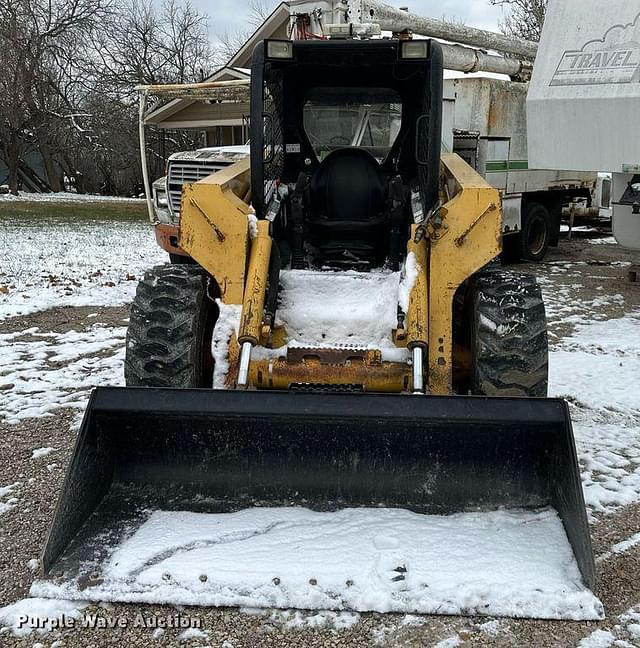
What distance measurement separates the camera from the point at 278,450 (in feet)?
11.1

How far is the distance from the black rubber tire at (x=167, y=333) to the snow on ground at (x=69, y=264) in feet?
14.5

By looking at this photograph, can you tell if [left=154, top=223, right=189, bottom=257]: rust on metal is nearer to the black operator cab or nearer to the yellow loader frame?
the black operator cab

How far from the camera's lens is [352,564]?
2957 millimetres

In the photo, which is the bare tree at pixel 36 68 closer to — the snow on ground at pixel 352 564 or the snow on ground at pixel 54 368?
the snow on ground at pixel 54 368

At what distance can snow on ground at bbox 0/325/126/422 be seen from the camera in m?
5.12

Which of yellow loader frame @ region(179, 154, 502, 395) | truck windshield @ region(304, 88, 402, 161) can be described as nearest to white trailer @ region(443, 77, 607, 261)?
truck windshield @ region(304, 88, 402, 161)

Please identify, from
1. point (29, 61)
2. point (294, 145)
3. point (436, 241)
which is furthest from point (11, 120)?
point (436, 241)

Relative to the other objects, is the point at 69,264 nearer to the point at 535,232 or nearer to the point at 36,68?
the point at 535,232

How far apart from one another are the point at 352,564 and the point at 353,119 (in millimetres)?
3421

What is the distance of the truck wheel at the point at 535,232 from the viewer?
457 inches

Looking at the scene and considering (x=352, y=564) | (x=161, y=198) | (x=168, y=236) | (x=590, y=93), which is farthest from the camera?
(x=161, y=198)

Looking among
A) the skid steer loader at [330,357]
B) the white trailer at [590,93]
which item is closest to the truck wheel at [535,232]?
the white trailer at [590,93]

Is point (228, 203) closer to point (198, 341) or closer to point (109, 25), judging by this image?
point (198, 341)

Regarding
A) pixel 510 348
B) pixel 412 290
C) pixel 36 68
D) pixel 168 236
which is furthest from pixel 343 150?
pixel 36 68
